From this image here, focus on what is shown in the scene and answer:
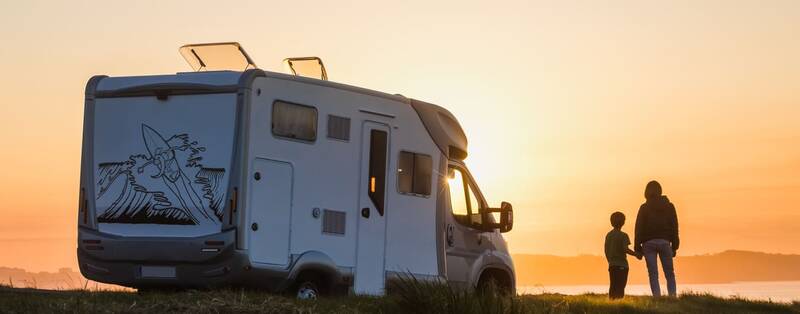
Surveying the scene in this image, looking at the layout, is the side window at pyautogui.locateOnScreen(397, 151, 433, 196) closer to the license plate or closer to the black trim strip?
Result: the black trim strip

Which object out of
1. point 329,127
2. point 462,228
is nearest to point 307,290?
point 329,127

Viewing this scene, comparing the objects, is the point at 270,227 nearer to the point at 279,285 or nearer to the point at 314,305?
the point at 279,285

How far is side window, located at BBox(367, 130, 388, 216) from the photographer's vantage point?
53.4ft

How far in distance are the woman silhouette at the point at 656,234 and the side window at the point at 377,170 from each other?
5.36 meters

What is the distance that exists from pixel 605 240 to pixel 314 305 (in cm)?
768

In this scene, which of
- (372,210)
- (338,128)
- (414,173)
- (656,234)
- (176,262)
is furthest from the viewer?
(656,234)

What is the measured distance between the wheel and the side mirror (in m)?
3.18

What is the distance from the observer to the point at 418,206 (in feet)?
55.5

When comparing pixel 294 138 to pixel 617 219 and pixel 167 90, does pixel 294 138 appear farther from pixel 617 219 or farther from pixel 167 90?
pixel 617 219

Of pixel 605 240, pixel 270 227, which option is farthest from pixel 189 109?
pixel 605 240

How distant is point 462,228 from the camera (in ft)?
58.3

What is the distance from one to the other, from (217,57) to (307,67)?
124 centimetres

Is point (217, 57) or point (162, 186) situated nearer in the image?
point (162, 186)

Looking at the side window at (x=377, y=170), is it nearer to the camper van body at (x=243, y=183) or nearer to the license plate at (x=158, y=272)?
the camper van body at (x=243, y=183)
